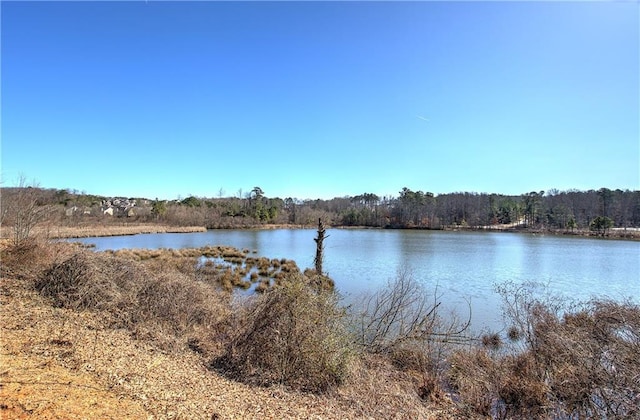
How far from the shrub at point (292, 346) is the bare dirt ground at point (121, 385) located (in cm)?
38

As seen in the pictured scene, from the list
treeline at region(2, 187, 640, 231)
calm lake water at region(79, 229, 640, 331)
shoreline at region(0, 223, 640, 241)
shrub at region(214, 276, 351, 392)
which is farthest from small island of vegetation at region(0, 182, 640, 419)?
treeline at region(2, 187, 640, 231)

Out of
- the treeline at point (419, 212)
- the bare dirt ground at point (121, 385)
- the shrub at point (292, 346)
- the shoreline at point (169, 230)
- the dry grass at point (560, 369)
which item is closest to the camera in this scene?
the bare dirt ground at point (121, 385)

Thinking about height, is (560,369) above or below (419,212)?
below

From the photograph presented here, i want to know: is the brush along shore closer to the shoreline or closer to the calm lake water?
the shoreline

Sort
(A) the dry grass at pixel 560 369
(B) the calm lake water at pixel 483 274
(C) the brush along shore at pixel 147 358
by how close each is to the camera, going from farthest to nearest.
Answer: (B) the calm lake water at pixel 483 274 → (A) the dry grass at pixel 560 369 → (C) the brush along shore at pixel 147 358

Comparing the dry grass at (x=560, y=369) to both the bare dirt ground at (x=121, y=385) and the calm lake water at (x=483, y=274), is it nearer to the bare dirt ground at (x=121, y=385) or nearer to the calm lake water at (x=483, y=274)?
the bare dirt ground at (x=121, y=385)

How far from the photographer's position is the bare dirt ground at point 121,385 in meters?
3.91

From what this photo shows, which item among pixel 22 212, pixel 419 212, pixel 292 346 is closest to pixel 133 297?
pixel 292 346

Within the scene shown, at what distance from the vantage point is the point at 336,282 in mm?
20000

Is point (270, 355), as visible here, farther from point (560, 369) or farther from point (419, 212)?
point (419, 212)

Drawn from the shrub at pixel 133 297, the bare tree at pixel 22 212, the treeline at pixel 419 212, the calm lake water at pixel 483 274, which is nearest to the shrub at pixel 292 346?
the shrub at pixel 133 297

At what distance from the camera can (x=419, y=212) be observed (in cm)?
9456

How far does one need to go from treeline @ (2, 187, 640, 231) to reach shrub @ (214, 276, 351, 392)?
70747mm

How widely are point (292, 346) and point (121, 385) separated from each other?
9.28ft
